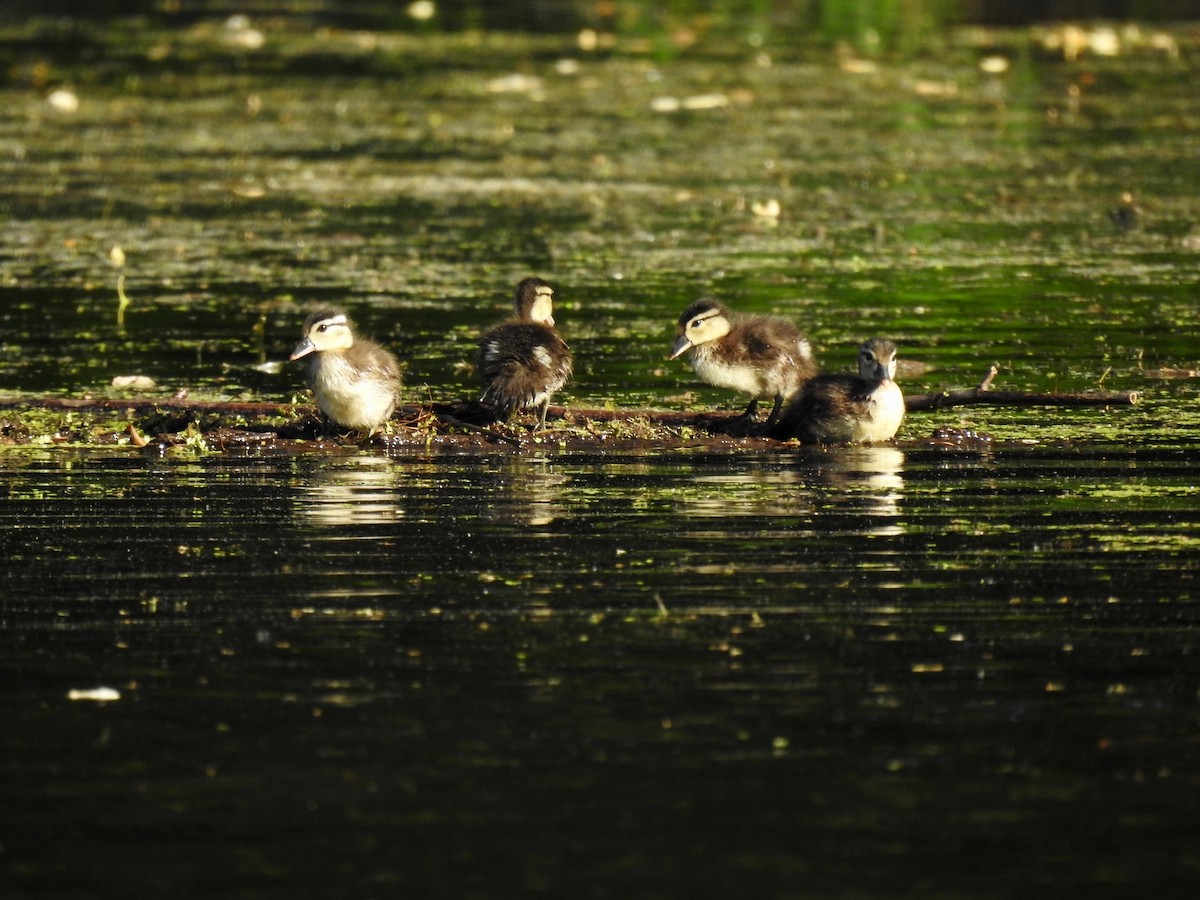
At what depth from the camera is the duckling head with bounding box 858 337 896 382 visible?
10320 mm

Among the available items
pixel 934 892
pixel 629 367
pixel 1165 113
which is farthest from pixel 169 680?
pixel 1165 113

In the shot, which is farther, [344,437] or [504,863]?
[344,437]

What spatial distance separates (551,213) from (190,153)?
15.6 feet

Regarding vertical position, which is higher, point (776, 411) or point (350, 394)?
point (350, 394)

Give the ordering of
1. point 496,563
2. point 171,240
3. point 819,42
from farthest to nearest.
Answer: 1. point 819,42
2. point 171,240
3. point 496,563

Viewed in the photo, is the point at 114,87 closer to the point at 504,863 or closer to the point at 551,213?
the point at 551,213

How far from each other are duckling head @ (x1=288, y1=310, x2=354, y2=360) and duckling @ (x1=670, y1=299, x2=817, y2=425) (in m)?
1.64

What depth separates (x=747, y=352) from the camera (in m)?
11.0

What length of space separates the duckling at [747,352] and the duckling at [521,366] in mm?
757

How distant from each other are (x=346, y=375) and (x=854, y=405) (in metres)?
2.27

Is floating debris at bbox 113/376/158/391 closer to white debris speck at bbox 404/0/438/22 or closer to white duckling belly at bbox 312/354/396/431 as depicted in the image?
white duckling belly at bbox 312/354/396/431

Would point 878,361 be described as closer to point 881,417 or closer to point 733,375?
point 881,417

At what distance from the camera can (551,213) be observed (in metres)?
17.5

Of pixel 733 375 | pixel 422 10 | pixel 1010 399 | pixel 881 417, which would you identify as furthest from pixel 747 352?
pixel 422 10
